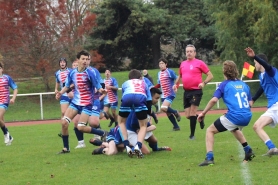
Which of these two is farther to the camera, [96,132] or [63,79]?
[63,79]

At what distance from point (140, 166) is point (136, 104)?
1.46m

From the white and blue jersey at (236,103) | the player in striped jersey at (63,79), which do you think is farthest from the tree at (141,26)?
the white and blue jersey at (236,103)

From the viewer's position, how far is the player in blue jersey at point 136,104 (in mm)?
10289

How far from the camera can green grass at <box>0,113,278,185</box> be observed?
790 centimetres

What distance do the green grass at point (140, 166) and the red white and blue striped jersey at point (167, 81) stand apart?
11.8 ft

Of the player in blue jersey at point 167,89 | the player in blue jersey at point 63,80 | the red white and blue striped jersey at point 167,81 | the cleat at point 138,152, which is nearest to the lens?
the cleat at point 138,152

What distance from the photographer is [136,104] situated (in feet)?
33.8

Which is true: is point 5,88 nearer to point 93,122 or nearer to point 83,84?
point 93,122

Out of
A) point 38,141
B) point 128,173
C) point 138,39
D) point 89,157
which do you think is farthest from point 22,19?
point 128,173

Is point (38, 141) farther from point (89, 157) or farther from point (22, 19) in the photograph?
point (22, 19)

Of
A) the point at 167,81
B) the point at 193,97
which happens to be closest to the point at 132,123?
the point at 193,97

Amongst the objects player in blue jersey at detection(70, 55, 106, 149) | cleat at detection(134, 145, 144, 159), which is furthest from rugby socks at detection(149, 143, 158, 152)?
player in blue jersey at detection(70, 55, 106, 149)

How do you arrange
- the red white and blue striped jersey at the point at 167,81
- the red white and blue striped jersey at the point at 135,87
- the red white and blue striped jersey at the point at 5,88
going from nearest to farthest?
the red white and blue striped jersey at the point at 135,87
the red white and blue striped jersey at the point at 5,88
the red white and blue striped jersey at the point at 167,81

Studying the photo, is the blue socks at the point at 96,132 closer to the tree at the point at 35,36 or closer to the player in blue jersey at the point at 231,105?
the player in blue jersey at the point at 231,105
